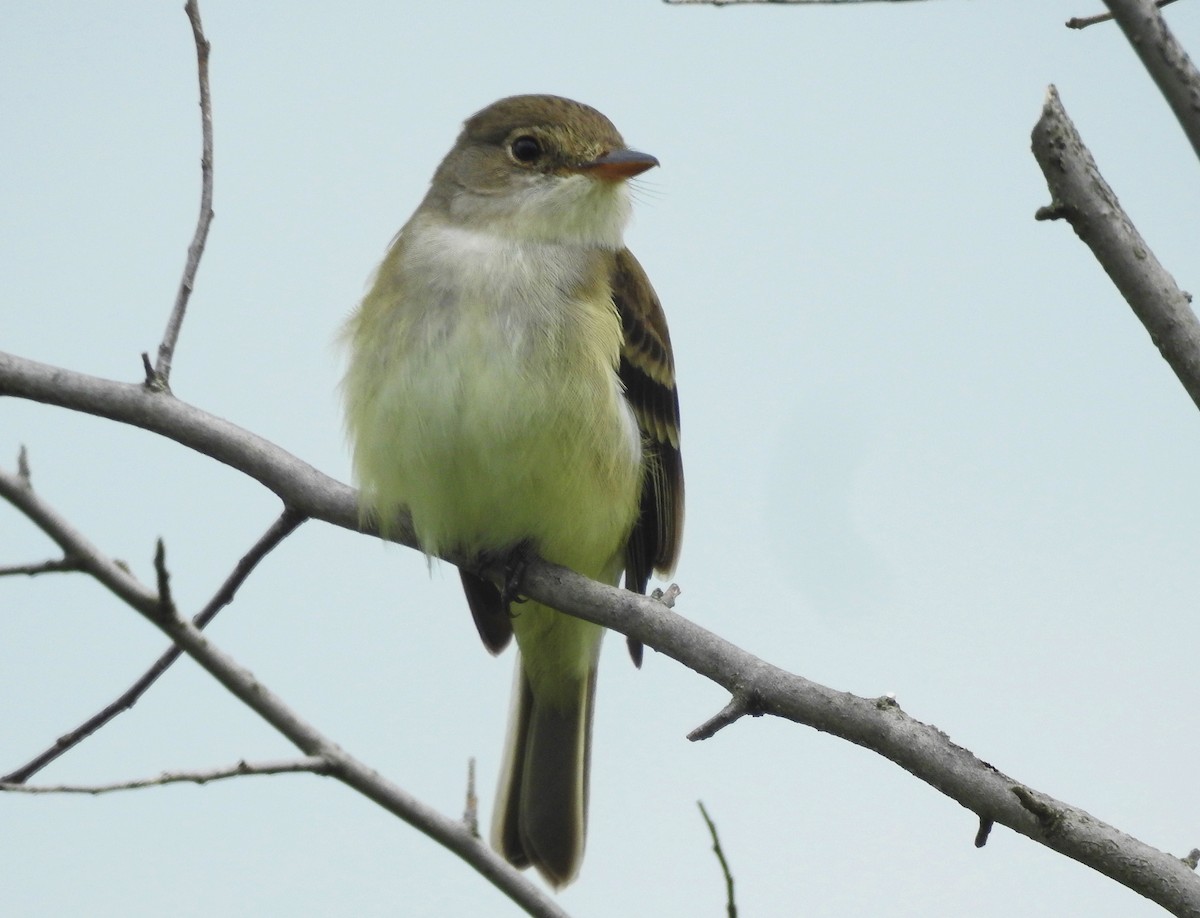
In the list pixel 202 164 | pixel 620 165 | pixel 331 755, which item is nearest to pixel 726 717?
pixel 331 755

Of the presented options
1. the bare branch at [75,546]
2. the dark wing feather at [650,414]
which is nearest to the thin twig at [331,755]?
the bare branch at [75,546]

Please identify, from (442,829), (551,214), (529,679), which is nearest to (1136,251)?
(442,829)

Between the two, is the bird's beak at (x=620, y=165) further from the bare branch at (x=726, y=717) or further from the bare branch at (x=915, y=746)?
the bare branch at (x=726, y=717)

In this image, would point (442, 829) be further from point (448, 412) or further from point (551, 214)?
point (551, 214)

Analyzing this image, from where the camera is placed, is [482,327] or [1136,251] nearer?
[1136,251]

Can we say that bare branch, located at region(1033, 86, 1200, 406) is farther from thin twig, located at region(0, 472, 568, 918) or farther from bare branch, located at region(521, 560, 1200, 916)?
thin twig, located at region(0, 472, 568, 918)

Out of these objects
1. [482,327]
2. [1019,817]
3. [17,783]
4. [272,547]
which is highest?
[482,327]

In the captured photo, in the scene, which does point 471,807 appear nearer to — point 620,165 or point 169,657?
point 169,657
